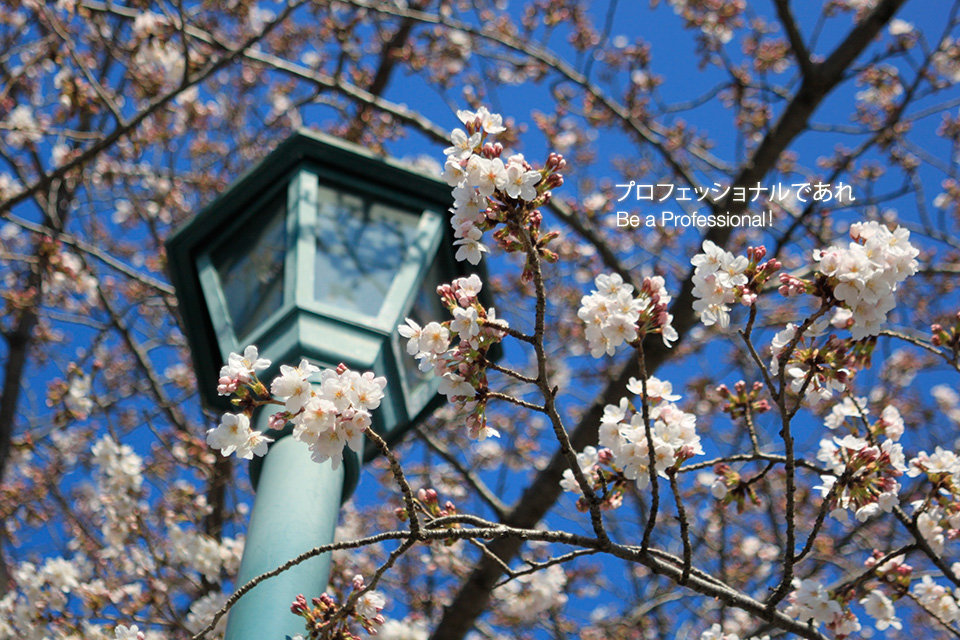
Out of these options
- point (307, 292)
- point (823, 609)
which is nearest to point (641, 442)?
point (823, 609)

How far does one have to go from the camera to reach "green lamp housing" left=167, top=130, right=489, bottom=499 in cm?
196

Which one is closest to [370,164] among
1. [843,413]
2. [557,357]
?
[843,413]

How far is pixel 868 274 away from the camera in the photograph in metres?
1.49

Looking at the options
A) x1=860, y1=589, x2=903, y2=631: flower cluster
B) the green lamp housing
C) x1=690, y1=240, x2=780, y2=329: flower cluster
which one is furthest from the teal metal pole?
x1=860, y1=589, x2=903, y2=631: flower cluster

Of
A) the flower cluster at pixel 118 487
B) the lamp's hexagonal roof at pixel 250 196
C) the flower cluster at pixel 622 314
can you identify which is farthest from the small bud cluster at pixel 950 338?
the flower cluster at pixel 118 487

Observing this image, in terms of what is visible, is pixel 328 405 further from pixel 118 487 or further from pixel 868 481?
pixel 118 487

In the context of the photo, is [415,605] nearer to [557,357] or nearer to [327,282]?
[557,357]

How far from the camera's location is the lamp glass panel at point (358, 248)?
2059 millimetres

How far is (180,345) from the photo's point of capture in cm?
505

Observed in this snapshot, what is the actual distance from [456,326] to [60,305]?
20.0ft

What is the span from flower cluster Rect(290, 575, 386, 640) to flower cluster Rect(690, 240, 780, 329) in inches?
33.8

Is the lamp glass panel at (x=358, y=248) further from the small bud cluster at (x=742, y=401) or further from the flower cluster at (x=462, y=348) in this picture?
the small bud cluster at (x=742, y=401)

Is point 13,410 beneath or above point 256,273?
above

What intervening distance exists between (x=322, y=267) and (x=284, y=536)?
0.71 meters
